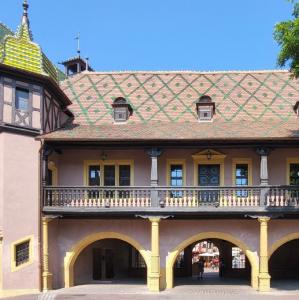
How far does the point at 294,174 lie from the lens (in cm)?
2314

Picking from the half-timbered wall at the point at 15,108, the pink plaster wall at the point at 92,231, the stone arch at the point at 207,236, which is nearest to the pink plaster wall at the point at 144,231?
the pink plaster wall at the point at 92,231

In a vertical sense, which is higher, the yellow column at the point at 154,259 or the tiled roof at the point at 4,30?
the tiled roof at the point at 4,30

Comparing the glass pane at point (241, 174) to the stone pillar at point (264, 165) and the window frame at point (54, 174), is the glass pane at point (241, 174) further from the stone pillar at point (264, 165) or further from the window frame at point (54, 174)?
the window frame at point (54, 174)

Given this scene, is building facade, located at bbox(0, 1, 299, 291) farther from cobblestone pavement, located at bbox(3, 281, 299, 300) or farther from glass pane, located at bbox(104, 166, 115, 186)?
cobblestone pavement, located at bbox(3, 281, 299, 300)

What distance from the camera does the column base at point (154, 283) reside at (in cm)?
2117

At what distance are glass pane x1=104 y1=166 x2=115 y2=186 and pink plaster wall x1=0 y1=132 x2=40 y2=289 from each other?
3.46 meters

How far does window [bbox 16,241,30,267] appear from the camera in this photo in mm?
20531

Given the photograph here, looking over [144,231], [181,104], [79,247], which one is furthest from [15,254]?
[181,104]

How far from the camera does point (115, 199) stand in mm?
21734

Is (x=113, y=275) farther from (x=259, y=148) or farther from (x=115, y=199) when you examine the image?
(x=259, y=148)

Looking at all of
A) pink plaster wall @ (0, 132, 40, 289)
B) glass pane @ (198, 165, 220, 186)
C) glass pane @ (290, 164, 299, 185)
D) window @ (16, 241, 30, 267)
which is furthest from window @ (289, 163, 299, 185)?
window @ (16, 241, 30, 267)

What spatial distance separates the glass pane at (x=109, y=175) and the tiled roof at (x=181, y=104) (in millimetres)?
1764

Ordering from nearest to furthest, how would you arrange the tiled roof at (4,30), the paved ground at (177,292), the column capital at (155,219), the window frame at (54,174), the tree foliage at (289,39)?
the tree foliage at (289,39)
the paved ground at (177,292)
the column capital at (155,219)
the window frame at (54,174)
the tiled roof at (4,30)

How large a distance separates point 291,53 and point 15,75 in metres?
10.7
